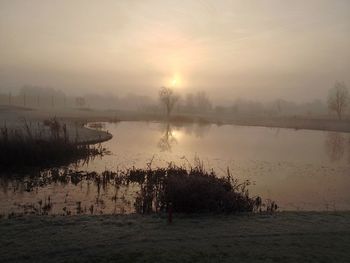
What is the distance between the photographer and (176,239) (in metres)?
8.98

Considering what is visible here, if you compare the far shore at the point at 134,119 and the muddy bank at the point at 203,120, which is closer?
the far shore at the point at 134,119

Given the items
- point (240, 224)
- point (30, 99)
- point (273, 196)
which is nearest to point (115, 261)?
point (240, 224)

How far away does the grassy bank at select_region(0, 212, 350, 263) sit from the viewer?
788 cm

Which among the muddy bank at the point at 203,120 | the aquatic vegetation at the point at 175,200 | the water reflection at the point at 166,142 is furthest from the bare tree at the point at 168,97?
the aquatic vegetation at the point at 175,200

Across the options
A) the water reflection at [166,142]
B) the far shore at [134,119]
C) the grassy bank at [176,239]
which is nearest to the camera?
the grassy bank at [176,239]

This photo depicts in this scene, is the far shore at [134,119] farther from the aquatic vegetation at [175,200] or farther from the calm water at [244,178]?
the aquatic vegetation at [175,200]

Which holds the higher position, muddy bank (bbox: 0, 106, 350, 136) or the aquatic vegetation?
muddy bank (bbox: 0, 106, 350, 136)

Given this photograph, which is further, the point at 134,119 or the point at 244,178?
the point at 134,119

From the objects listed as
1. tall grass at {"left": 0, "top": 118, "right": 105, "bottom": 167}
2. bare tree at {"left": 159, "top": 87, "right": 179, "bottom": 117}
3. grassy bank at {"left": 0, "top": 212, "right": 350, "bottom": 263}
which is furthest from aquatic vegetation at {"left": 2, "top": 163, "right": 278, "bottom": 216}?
bare tree at {"left": 159, "top": 87, "right": 179, "bottom": 117}

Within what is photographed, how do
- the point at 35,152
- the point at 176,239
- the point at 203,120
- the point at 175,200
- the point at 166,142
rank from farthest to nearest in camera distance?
the point at 203,120 < the point at 166,142 < the point at 35,152 < the point at 175,200 < the point at 176,239

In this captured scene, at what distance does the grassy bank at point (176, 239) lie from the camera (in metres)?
7.88

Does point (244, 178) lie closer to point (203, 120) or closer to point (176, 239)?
point (176, 239)

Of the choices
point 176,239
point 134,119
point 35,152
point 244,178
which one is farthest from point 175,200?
point 134,119

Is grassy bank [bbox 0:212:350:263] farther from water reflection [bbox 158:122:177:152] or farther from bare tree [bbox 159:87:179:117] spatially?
bare tree [bbox 159:87:179:117]
